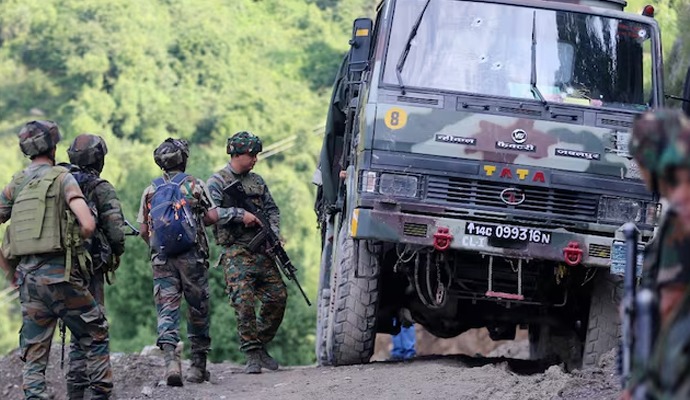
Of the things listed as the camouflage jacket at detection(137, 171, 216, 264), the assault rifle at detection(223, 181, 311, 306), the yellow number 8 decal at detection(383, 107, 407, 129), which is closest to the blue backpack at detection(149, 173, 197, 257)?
the camouflage jacket at detection(137, 171, 216, 264)

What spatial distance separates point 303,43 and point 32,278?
47817mm

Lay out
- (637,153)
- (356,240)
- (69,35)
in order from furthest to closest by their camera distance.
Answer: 1. (69,35)
2. (356,240)
3. (637,153)

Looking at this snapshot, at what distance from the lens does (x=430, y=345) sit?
23594 millimetres

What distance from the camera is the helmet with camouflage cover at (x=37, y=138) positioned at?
7.77 metres

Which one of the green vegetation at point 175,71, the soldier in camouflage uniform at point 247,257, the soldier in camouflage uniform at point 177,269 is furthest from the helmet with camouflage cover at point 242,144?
the green vegetation at point 175,71

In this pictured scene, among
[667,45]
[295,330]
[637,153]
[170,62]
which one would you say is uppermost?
[170,62]

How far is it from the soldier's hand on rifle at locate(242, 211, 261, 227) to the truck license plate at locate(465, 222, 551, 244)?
1790 millimetres

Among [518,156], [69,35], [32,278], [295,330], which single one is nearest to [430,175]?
[518,156]

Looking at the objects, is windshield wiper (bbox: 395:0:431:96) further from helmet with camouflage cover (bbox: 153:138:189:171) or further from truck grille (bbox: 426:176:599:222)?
helmet with camouflage cover (bbox: 153:138:189:171)

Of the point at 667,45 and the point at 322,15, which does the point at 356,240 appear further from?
the point at 322,15

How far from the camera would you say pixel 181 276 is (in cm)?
956

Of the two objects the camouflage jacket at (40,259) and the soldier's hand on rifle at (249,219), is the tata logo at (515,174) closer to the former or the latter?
the soldier's hand on rifle at (249,219)

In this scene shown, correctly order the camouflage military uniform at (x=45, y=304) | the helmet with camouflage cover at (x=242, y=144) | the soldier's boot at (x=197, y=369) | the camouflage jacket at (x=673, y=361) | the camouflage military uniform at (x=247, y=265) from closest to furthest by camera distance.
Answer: the camouflage jacket at (x=673, y=361), the camouflage military uniform at (x=45, y=304), the soldier's boot at (x=197, y=369), the helmet with camouflage cover at (x=242, y=144), the camouflage military uniform at (x=247, y=265)

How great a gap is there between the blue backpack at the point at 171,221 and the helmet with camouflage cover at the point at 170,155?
0.53 ft
